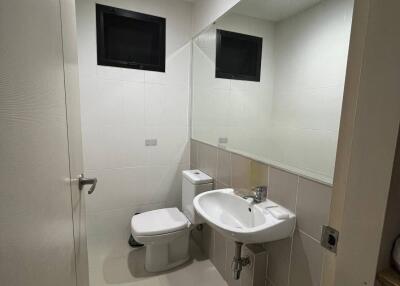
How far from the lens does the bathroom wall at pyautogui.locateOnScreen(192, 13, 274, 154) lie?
166 centimetres

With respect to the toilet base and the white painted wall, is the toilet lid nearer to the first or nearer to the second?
the toilet base

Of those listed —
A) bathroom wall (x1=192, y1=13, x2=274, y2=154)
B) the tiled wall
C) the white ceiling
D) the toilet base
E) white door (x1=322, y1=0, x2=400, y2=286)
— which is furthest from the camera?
the toilet base

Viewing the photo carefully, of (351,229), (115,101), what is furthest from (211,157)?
(351,229)

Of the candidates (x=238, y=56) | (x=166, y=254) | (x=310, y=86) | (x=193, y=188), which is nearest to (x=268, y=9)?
(x=238, y=56)

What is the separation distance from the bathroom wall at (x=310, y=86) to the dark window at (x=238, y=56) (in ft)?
0.55

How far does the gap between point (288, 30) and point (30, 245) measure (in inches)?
71.6

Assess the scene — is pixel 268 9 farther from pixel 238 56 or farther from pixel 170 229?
pixel 170 229

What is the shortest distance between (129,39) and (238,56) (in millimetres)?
1032

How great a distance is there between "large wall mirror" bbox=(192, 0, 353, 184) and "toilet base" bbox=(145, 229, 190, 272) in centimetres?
95

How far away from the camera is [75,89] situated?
1.04m

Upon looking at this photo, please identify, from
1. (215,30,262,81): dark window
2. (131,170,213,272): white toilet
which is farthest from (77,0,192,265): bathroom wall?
(215,30,262,81): dark window

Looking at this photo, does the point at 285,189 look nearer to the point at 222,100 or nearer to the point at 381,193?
the point at 381,193

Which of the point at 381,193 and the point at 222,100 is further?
the point at 222,100

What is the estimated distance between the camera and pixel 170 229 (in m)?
1.71
